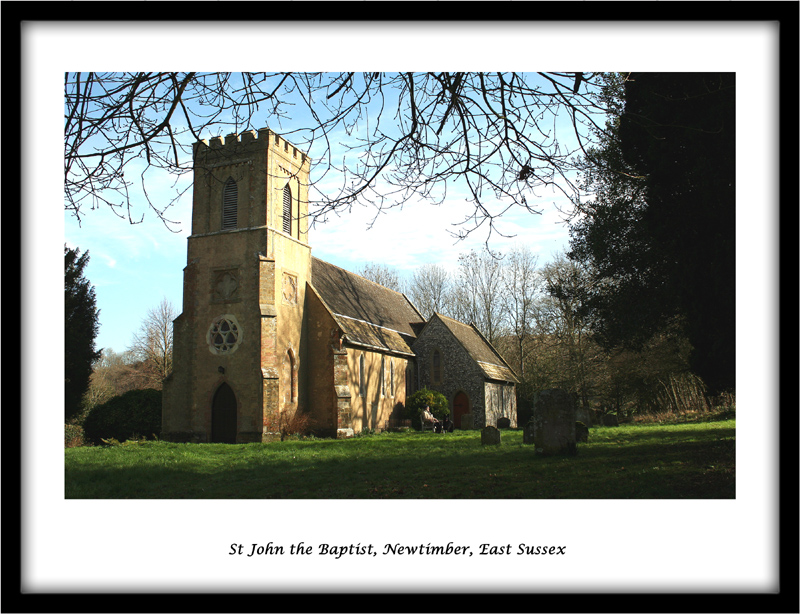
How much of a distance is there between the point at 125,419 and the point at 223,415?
16.3 ft

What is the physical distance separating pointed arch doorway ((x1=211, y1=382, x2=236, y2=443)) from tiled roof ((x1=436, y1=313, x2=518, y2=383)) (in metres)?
14.2

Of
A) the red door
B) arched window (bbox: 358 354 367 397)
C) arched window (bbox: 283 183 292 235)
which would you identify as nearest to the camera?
arched window (bbox: 283 183 292 235)

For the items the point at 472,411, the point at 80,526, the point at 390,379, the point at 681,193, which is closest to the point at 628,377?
the point at 472,411

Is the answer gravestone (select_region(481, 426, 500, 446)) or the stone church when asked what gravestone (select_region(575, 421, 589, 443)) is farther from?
the stone church

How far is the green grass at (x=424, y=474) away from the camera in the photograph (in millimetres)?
7227

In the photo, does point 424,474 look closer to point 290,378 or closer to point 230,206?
point 290,378

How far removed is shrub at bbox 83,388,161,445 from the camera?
23.8 m

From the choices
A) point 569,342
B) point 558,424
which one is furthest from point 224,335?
point 569,342

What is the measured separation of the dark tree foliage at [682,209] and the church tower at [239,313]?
43.6ft

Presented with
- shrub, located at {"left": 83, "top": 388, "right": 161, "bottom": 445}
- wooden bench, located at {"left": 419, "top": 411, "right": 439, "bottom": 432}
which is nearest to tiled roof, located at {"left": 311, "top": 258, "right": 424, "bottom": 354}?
wooden bench, located at {"left": 419, "top": 411, "right": 439, "bottom": 432}

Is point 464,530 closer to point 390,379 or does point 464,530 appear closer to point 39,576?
point 39,576

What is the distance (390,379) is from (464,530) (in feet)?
87.3

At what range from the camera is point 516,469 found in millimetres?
A: 9578

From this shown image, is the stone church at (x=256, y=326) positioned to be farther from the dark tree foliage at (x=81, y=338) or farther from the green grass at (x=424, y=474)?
the green grass at (x=424, y=474)
